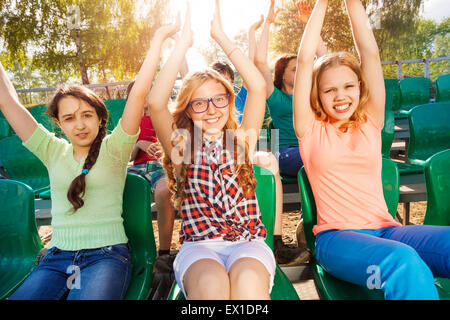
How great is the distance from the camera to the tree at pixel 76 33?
12.4m

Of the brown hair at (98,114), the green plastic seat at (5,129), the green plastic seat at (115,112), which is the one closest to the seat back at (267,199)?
the brown hair at (98,114)

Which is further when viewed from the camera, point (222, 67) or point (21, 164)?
point (21, 164)

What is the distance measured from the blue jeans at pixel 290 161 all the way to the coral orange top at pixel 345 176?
2.51ft

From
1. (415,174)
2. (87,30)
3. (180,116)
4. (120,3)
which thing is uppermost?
(120,3)

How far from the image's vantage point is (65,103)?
1617 mm

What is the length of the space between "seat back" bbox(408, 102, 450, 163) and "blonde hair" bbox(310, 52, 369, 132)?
1.64 m

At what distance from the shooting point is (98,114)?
169 centimetres

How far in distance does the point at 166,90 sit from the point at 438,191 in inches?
53.1

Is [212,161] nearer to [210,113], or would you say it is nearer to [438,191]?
[210,113]

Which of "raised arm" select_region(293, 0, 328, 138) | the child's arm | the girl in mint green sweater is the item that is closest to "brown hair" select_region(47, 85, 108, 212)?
the girl in mint green sweater

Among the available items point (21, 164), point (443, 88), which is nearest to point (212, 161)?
point (21, 164)

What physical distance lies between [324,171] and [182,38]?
34.9 inches

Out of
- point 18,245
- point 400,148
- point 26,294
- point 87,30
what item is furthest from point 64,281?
point 87,30

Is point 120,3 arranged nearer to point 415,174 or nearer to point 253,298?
point 415,174
